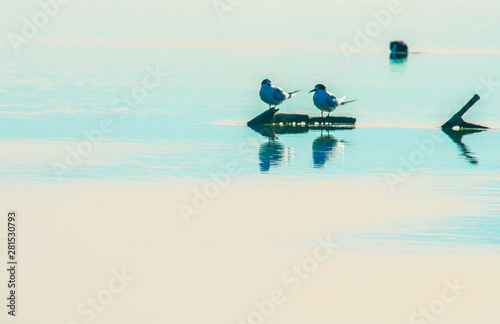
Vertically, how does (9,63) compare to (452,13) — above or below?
below

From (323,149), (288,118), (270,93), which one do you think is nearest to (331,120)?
(288,118)

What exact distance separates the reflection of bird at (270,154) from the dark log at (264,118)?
2196mm

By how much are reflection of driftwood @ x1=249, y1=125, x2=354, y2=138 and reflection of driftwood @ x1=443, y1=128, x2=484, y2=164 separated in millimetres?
2294

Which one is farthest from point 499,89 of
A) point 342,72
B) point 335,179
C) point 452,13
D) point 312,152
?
point 452,13

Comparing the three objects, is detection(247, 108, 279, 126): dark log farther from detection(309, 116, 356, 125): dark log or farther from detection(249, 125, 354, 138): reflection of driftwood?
detection(309, 116, 356, 125): dark log

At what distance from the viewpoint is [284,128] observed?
24469 mm

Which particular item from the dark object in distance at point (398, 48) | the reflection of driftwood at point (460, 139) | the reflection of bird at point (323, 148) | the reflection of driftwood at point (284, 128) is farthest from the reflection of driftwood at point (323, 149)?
the dark object in distance at point (398, 48)

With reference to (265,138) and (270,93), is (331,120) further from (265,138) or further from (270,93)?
(265,138)

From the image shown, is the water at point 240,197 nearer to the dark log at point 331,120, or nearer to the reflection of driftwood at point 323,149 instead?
the reflection of driftwood at point 323,149

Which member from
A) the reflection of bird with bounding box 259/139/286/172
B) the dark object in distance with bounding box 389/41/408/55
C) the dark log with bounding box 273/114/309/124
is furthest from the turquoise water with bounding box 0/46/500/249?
the dark object in distance with bounding box 389/41/408/55

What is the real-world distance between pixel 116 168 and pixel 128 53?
1553 inches

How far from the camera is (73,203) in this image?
14.8 m

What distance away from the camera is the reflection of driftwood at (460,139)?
1998 cm

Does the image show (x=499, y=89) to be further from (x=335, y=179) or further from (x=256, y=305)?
(x=256, y=305)
